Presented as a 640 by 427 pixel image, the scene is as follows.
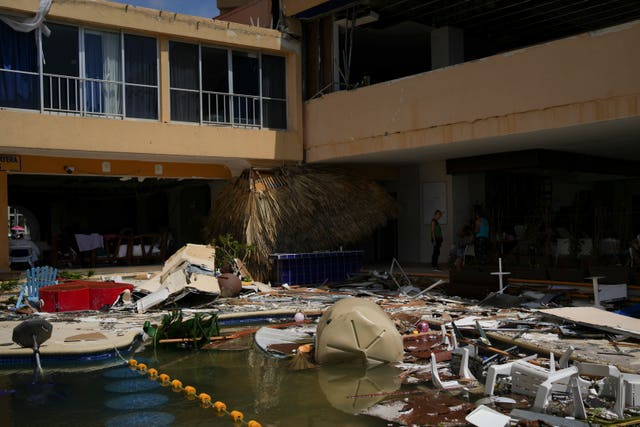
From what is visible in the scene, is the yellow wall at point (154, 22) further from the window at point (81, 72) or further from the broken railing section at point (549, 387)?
the broken railing section at point (549, 387)

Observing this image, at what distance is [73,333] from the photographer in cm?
959

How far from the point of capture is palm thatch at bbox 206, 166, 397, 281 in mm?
15758

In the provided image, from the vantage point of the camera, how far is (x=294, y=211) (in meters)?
16.1

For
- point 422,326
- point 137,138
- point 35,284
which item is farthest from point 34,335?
→ point 137,138

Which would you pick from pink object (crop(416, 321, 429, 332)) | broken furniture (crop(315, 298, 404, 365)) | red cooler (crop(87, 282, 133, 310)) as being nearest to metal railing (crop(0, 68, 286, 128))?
red cooler (crop(87, 282, 133, 310))

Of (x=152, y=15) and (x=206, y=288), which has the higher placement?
(x=152, y=15)

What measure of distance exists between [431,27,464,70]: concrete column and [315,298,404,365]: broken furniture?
9931mm

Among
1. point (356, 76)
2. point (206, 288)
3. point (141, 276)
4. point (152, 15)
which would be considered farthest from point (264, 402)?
point (356, 76)

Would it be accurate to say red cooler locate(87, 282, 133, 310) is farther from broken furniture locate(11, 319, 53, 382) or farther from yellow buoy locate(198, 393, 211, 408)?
yellow buoy locate(198, 393, 211, 408)

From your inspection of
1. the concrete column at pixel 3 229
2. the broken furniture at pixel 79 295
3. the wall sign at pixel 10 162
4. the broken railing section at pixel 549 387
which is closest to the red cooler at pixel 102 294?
the broken furniture at pixel 79 295

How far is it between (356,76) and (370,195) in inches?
172

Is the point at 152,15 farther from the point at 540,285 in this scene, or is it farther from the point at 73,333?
the point at 540,285

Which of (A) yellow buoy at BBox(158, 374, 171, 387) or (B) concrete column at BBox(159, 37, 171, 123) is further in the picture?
(B) concrete column at BBox(159, 37, 171, 123)

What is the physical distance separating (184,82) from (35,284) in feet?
19.1
